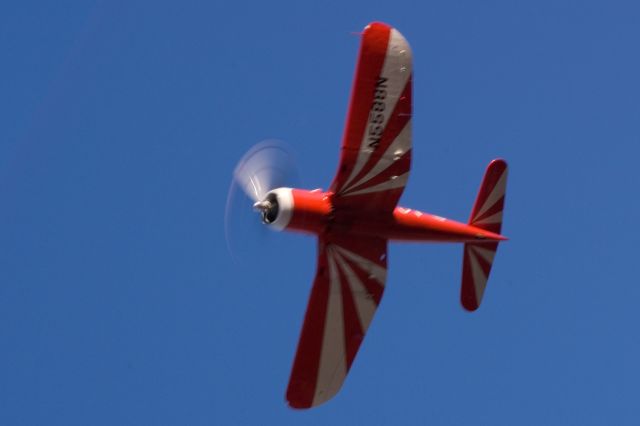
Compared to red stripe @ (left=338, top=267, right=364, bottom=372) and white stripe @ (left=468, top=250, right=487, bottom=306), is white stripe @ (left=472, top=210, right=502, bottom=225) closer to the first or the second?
white stripe @ (left=468, top=250, right=487, bottom=306)

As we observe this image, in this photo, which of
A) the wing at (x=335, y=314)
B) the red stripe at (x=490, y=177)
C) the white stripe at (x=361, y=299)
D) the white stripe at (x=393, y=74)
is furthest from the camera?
the red stripe at (x=490, y=177)

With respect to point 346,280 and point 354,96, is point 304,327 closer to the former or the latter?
point 346,280

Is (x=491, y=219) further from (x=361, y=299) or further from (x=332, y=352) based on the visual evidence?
(x=332, y=352)

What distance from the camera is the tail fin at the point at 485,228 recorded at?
25.0 meters

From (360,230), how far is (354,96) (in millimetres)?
2425

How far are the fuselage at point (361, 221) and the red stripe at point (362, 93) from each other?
0.49 m

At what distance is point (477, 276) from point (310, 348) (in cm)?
499

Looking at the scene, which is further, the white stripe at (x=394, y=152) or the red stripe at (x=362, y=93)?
the white stripe at (x=394, y=152)

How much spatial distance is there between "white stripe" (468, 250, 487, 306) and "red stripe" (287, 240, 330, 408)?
457 cm

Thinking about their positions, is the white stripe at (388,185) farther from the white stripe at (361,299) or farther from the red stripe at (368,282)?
the white stripe at (361,299)

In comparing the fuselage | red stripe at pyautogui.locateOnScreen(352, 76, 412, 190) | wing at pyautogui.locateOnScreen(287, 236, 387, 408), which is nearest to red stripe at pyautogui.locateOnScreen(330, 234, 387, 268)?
wing at pyautogui.locateOnScreen(287, 236, 387, 408)

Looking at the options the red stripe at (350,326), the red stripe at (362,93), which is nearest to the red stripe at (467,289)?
the red stripe at (350,326)

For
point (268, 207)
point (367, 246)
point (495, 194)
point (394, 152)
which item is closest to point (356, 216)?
point (367, 246)

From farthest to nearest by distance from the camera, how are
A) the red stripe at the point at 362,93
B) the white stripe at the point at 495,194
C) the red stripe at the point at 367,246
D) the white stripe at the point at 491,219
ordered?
the white stripe at the point at 495,194 < the white stripe at the point at 491,219 < the red stripe at the point at 367,246 < the red stripe at the point at 362,93
